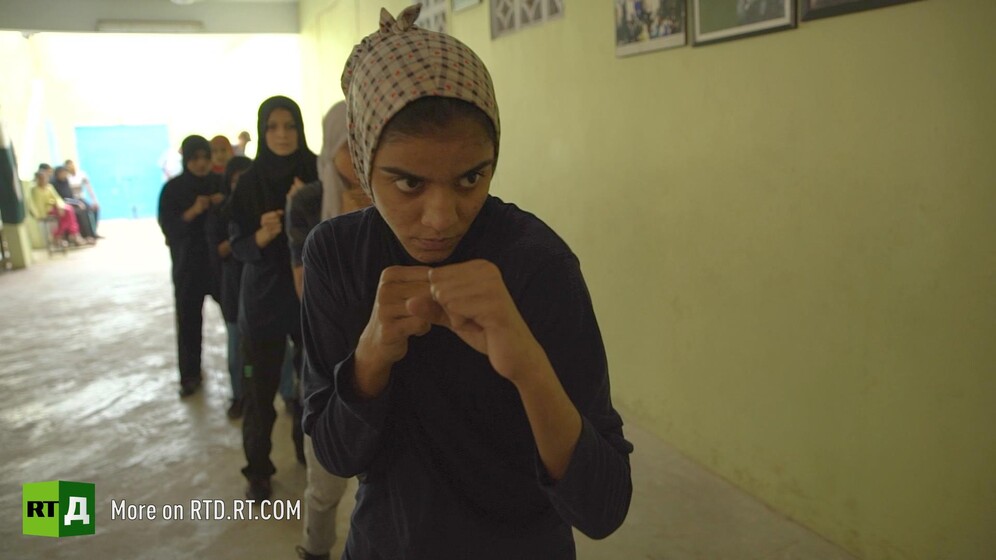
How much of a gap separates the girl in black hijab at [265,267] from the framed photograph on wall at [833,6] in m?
1.89

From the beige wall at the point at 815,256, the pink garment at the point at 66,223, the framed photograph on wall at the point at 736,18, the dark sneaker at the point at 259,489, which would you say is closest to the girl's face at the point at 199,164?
the dark sneaker at the point at 259,489

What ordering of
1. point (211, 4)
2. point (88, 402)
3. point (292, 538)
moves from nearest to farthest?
point (292, 538)
point (88, 402)
point (211, 4)

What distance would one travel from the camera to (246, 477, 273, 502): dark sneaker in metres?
3.02

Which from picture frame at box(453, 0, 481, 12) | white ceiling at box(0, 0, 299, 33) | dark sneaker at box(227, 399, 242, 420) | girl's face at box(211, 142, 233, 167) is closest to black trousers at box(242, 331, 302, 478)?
dark sneaker at box(227, 399, 242, 420)

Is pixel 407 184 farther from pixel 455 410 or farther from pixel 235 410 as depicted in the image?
pixel 235 410

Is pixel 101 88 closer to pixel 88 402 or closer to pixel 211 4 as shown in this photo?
pixel 211 4

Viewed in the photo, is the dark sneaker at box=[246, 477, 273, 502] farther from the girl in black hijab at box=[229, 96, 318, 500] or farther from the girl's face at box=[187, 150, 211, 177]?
the girl's face at box=[187, 150, 211, 177]

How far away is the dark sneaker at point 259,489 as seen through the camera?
119 inches

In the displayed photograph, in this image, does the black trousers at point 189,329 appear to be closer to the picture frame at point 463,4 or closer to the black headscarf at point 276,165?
the black headscarf at point 276,165

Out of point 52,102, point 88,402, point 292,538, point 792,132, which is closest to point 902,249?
point 792,132

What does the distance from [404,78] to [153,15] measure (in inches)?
431

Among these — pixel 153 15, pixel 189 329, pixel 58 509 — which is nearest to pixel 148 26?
pixel 153 15

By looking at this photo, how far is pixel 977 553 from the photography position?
2023mm

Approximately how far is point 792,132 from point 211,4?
10.1 meters
